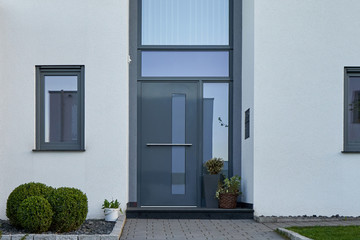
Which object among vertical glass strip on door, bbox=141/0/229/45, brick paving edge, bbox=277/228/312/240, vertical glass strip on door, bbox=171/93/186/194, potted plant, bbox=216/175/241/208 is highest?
vertical glass strip on door, bbox=141/0/229/45

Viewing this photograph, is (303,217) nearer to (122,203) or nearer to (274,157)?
(274,157)

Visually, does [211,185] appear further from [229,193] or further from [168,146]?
[168,146]

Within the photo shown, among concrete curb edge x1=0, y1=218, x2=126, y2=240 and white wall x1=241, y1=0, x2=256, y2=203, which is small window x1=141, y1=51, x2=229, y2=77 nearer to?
white wall x1=241, y1=0, x2=256, y2=203

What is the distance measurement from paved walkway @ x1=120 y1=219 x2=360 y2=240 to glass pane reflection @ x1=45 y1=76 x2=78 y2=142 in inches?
69.7

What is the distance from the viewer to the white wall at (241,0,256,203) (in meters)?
8.89

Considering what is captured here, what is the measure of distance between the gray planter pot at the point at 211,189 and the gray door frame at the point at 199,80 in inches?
13.5

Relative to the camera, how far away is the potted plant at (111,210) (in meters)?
8.38

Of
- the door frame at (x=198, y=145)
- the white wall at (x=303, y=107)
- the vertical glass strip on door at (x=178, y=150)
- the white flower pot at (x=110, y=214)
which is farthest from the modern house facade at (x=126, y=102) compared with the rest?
the vertical glass strip on door at (x=178, y=150)

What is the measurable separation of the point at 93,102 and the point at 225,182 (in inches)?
99.5

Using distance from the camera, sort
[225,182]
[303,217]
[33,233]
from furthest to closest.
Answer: [225,182] < [303,217] < [33,233]

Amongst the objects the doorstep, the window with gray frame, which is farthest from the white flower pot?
the window with gray frame

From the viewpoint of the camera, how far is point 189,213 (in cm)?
889

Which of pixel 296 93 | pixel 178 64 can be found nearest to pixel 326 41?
pixel 296 93

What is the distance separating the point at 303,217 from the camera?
8.67m
